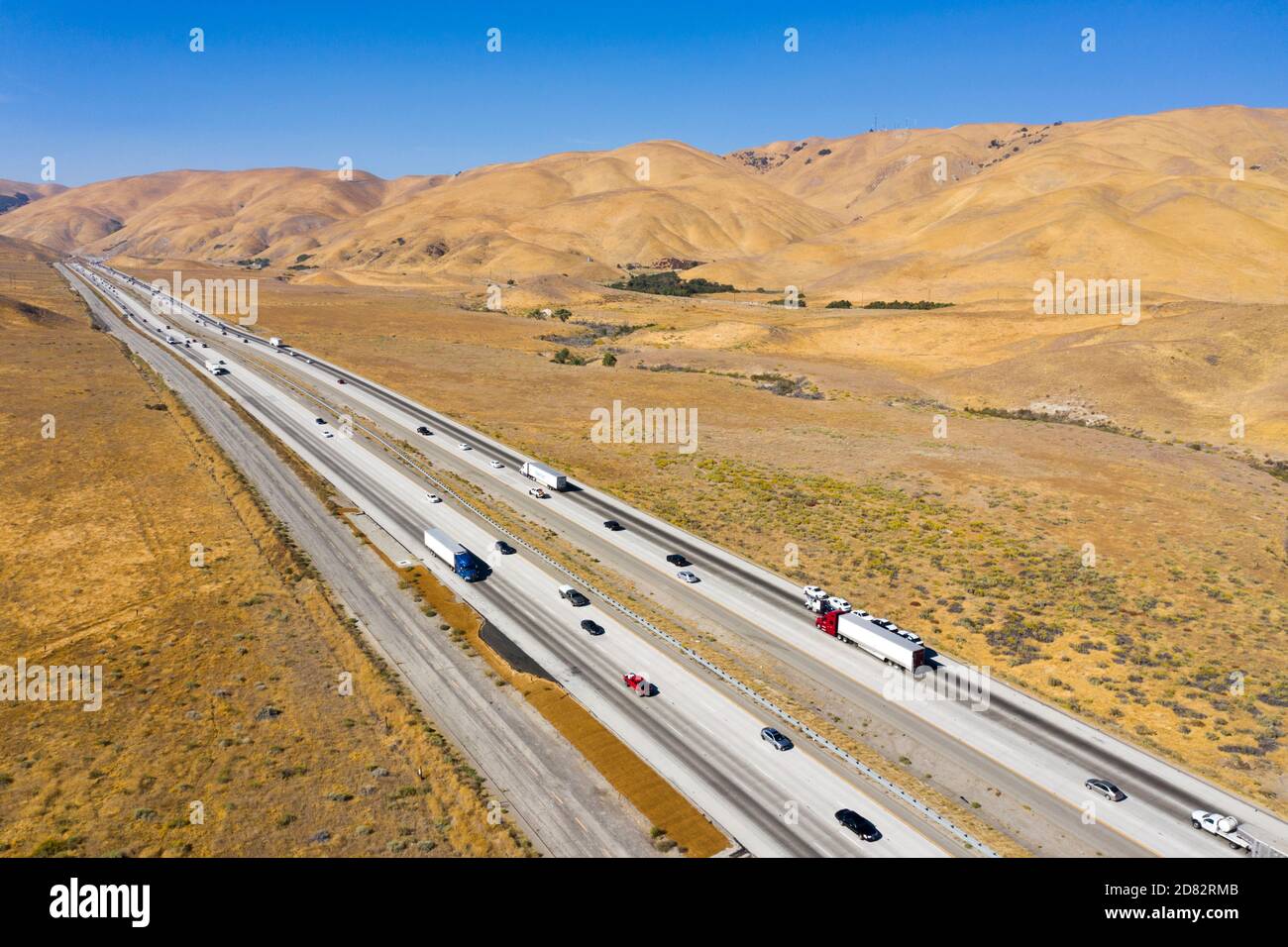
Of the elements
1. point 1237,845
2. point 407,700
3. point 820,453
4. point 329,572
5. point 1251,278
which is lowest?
point 1237,845

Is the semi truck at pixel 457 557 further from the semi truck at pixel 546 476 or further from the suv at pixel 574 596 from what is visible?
the semi truck at pixel 546 476

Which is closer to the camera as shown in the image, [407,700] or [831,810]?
[831,810]

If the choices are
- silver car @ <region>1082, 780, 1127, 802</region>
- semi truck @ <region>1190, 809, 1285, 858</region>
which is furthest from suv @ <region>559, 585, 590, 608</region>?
semi truck @ <region>1190, 809, 1285, 858</region>

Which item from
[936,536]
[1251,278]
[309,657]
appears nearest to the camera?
[309,657]

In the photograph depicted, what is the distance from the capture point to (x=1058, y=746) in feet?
123

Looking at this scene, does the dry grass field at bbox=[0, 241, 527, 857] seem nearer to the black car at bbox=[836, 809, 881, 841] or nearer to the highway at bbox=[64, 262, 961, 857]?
the highway at bbox=[64, 262, 961, 857]

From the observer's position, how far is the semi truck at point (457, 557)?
53.7 m

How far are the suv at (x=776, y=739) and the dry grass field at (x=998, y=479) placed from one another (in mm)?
16574

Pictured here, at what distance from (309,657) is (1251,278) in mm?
242491

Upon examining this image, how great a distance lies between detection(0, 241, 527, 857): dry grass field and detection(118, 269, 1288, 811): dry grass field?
32.9 meters

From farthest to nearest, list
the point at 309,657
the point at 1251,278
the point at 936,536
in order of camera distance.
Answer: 1. the point at 1251,278
2. the point at 936,536
3. the point at 309,657

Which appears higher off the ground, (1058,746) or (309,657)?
(309,657)
